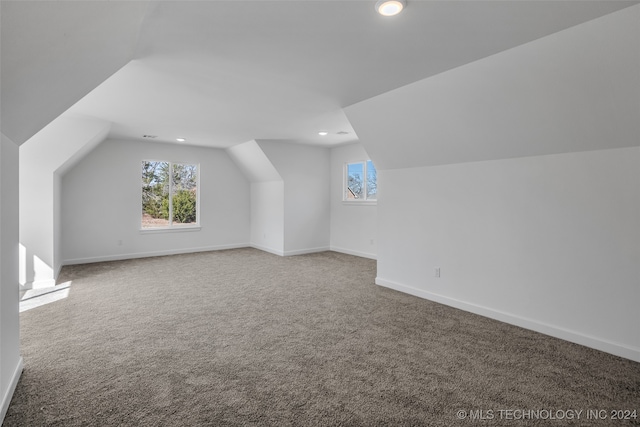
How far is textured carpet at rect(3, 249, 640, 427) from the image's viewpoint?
6.09 feet

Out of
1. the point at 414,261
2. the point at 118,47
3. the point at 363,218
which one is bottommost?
the point at 414,261

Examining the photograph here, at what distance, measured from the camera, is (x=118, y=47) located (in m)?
2.13

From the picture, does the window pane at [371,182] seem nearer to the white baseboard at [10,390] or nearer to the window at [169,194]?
the window at [169,194]

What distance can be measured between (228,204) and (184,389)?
583 cm

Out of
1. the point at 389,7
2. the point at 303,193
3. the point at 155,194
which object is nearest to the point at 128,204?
the point at 155,194

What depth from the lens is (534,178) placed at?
301 cm

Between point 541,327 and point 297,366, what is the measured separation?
89.1 inches

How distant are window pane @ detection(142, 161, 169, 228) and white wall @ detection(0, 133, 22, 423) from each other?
4678 mm

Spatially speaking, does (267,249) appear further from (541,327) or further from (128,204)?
(541,327)

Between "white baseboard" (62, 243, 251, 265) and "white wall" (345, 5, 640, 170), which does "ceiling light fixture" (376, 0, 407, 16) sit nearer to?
"white wall" (345, 5, 640, 170)

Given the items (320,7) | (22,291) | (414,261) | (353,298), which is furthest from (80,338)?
(414,261)

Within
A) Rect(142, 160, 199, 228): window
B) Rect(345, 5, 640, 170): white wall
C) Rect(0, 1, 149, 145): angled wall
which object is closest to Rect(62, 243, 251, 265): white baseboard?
Rect(142, 160, 199, 228): window

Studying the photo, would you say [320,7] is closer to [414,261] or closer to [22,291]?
[414,261]

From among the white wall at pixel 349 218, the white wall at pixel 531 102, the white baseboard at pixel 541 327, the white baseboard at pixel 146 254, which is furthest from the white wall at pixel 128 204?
the white baseboard at pixel 541 327
